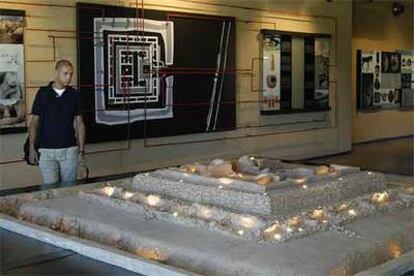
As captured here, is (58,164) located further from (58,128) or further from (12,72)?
(12,72)

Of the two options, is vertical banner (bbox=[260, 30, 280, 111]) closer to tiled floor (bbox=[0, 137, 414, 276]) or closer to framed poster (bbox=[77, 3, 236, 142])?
framed poster (bbox=[77, 3, 236, 142])

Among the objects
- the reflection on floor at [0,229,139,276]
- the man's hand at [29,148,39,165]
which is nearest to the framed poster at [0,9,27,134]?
the man's hand at [29,148,39,165]

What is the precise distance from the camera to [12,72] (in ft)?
19.9

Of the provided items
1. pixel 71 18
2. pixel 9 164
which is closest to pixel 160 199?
pixel 9 164

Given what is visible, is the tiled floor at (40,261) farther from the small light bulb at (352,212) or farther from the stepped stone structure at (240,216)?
the small light bulb at (352,212)

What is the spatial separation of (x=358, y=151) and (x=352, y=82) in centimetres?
136

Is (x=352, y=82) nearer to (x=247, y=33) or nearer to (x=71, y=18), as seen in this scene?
(x=247, y=33)

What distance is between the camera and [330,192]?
3.29 meters

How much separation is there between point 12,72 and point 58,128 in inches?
76.4

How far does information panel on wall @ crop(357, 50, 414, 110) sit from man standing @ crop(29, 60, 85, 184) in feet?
27.1

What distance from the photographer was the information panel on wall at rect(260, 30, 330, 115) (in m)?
9.07

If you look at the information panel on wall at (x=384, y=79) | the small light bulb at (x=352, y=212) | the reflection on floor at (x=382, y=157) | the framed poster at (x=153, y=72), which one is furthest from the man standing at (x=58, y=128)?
the information panel on wall at (x=384, y=79)

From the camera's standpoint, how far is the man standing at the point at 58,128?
171 inches

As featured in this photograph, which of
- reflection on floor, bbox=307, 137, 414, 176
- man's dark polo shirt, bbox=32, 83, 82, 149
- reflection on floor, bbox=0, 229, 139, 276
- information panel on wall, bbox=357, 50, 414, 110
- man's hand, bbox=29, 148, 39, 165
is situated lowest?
reflection on floor, bbox=307, 137, 414, 176
